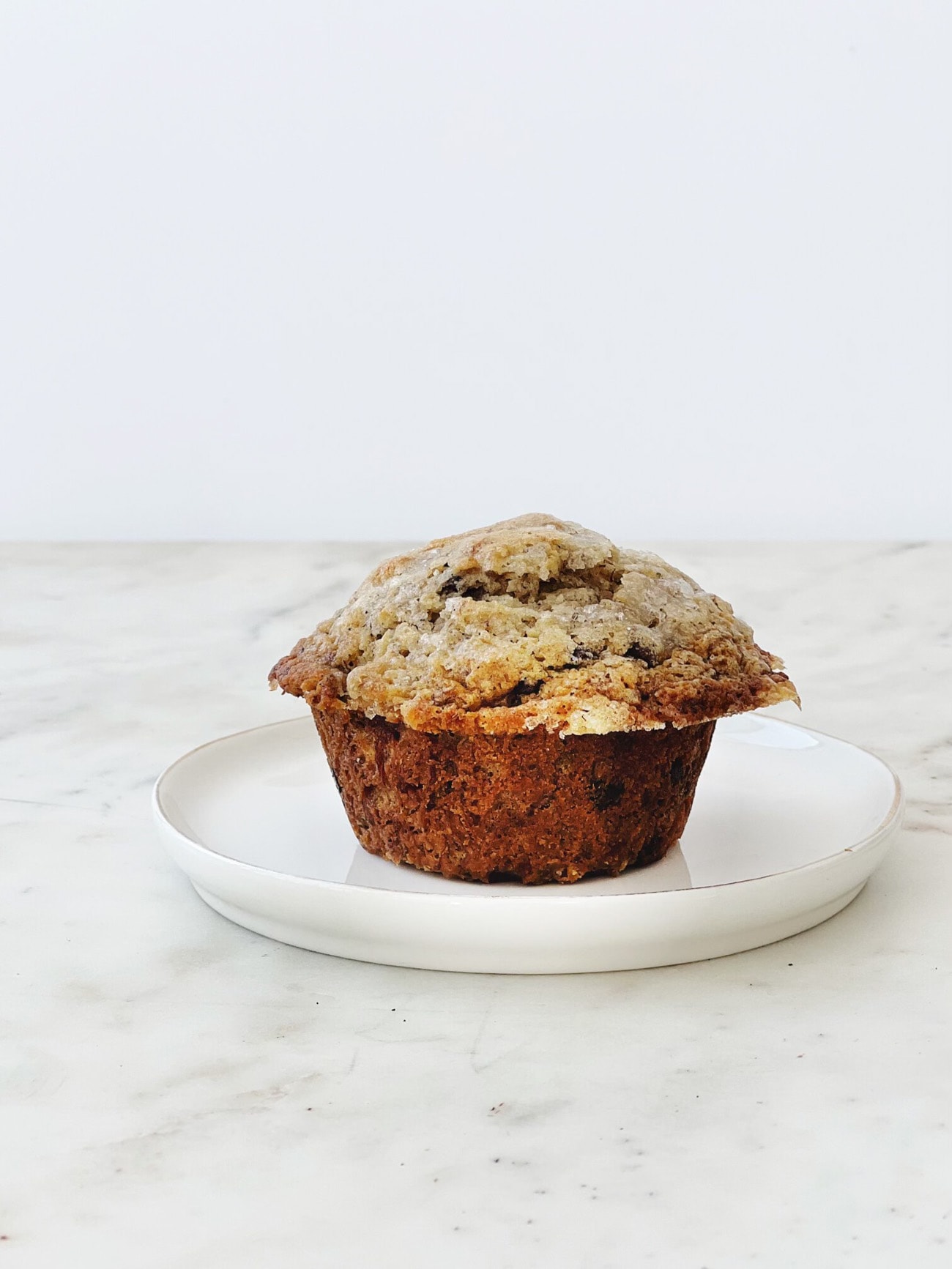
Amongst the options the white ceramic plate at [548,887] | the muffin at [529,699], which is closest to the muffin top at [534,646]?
the muffin at [529,699]

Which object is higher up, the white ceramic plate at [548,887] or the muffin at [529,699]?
the muffin at [529,699]

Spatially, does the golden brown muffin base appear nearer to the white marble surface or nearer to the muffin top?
the muffin top

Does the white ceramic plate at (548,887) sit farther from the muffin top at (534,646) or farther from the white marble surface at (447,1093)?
the muffin top at (534,646)

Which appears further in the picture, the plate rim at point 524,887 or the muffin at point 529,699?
the muffin at point 529,699

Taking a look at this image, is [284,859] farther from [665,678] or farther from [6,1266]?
[6,1266]

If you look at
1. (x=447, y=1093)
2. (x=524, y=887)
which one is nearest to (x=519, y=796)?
(x=524, y=887)

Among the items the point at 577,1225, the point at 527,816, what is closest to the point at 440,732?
the point at 527,816

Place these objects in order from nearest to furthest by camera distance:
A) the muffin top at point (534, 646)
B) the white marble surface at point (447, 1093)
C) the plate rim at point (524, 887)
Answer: the white marble surface at point (447, 1093)
the plate rim at point (524, 887)
the muffin top at point (534, 646)

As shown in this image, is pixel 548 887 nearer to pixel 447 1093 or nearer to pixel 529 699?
pixel 529 699
